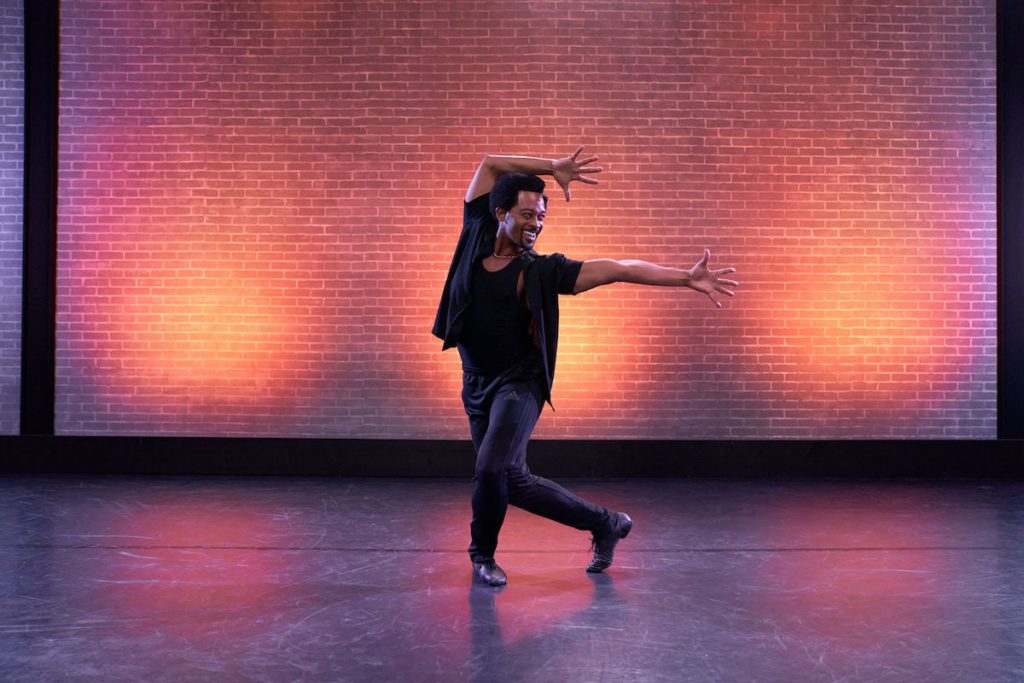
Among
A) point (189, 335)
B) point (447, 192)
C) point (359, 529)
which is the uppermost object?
point (447, 192)

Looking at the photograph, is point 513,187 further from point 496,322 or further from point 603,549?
point 603,549

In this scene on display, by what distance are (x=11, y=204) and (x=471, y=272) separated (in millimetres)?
4642

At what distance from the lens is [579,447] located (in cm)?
687

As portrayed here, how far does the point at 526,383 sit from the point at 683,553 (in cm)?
127

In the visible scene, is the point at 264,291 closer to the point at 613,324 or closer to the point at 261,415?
the point at 261,415

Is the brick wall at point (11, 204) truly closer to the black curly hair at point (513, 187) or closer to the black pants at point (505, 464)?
the black pants at point (505, 464)

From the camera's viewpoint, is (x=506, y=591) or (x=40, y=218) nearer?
(x=506, y=591)

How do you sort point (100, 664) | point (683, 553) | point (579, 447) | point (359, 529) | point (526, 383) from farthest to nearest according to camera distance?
1. point (579, 447)
2. point (359, 529)
3. point (683, 553)
4. point (526, 383)
5. point (100, 664)

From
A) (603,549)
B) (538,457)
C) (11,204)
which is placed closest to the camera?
(603,549)

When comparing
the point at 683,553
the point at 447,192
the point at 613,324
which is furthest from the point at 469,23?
the point at 683,553

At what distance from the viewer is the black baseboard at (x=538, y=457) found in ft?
22.5

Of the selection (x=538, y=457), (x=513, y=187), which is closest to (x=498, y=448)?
(x=513, y=187)

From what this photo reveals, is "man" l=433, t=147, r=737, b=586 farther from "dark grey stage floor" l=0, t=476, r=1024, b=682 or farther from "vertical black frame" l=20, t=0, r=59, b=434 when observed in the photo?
"vertical black frame" l=20, t=0, r=59, b=434

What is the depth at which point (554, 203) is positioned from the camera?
22.7 ft
